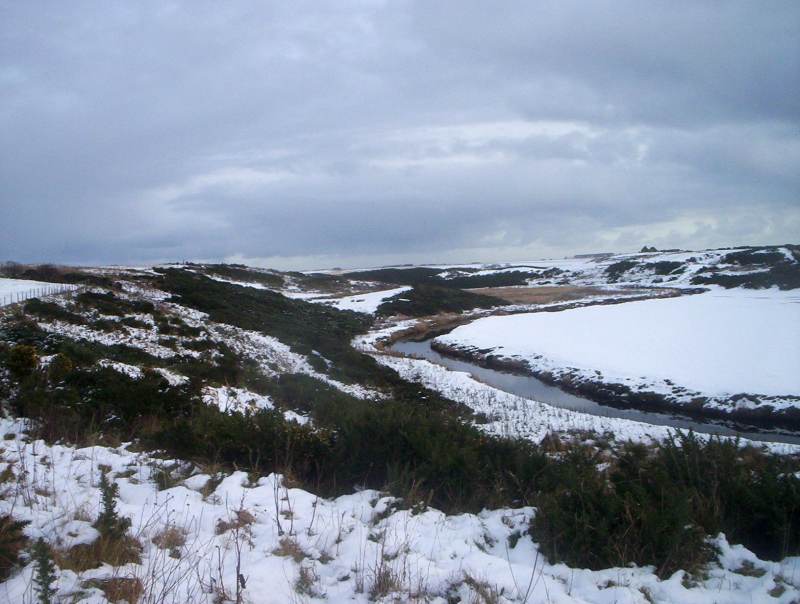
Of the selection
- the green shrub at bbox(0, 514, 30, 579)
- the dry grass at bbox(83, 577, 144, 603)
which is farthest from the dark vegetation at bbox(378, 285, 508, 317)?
the dry grass at bbox(83, 577, 144, 603)

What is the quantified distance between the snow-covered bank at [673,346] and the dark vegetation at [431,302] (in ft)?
32.4

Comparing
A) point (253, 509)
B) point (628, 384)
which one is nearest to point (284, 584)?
point (253, 509)

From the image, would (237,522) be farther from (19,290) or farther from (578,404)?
(19,290)

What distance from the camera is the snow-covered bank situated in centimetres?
1669

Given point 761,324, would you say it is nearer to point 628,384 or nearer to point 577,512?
point 628,384

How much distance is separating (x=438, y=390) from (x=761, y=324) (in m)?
18.3

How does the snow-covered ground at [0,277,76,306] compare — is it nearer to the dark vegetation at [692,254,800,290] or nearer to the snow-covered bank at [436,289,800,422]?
the snow-covered bank at [436,289,800,422]

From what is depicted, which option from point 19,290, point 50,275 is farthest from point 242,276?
point 19,290

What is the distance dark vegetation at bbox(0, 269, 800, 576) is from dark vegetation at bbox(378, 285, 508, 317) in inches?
1345

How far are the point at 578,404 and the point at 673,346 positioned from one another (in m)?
7.84

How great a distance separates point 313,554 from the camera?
387cm

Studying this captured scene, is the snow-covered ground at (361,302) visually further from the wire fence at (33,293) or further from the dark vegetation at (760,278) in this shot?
the dark vegetation at (760,278)

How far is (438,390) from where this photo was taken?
58.5 ft

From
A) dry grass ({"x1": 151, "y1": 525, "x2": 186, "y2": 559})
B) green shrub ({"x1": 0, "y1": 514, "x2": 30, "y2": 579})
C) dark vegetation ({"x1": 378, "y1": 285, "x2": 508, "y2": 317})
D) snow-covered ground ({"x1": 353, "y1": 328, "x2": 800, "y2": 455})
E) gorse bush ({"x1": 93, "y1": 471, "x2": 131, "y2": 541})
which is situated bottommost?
snow-covered ground ({"x1": 353, "y1": 328, "x2": 800, "y2": 455})
